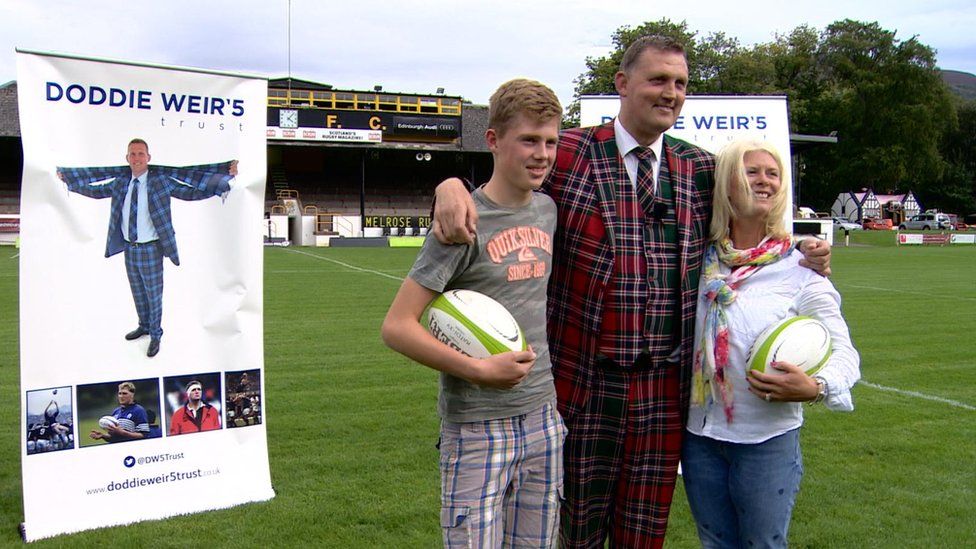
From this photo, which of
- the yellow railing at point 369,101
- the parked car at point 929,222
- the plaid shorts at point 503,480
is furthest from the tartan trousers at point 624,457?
the parked car at point 929,222

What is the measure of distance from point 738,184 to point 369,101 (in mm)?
39792

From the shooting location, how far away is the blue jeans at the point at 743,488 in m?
2.49

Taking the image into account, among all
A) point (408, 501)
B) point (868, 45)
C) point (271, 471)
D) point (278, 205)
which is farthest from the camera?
point (868, 45)

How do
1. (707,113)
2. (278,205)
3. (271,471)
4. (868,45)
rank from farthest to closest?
(868,45) → (278,205) → (707,113) → (271,471)

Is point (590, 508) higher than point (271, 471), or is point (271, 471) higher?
point (590, 508)

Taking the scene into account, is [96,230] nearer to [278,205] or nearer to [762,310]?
[762,310]

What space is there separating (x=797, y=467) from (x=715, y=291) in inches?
25.3

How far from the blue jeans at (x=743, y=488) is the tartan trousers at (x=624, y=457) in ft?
0.35

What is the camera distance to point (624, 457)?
2.74m

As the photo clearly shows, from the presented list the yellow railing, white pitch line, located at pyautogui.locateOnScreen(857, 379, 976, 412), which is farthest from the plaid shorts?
the yellow railing

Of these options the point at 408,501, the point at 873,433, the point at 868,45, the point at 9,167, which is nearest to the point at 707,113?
the point at 873,433

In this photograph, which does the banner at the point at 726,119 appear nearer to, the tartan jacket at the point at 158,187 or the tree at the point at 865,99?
the tartan jacket at the point at 158,187

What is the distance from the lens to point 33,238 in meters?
3.71

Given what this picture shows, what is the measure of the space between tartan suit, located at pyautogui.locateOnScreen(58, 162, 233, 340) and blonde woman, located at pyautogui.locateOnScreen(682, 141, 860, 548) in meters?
2.79
